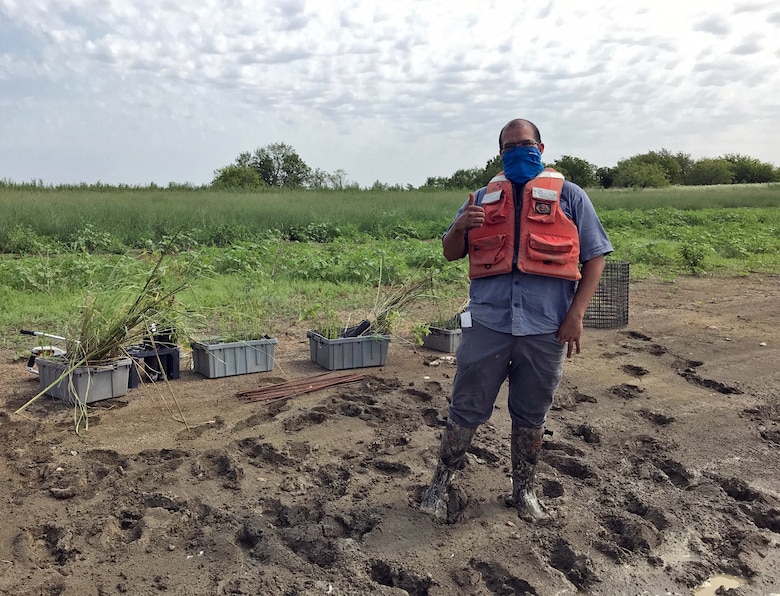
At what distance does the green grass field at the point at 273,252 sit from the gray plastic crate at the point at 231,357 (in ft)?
1.01

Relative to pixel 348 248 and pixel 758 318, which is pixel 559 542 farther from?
pixel 348 248

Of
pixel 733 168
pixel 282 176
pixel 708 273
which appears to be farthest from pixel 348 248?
pixel 733 168

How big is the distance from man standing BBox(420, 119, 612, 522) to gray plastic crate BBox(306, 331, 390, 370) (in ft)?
8.84

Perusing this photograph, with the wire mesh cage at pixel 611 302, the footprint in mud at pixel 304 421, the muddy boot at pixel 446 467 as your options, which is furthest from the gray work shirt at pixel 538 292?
the wire mesh cage at pixel 611 302

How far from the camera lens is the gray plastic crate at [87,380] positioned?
486cm

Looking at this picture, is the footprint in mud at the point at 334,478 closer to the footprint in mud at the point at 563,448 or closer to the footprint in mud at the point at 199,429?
the footprint in mud at the point at 199,429

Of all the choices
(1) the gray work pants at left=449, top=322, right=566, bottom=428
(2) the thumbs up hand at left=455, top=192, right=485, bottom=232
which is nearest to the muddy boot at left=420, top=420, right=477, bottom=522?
(1) the gray work pants at left=449, top=322, right=566, bottom=428

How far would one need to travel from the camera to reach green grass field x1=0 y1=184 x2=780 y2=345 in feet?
25.6

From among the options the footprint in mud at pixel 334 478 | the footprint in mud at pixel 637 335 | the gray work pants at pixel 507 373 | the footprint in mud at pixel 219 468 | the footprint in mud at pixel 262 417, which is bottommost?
the footprint in mud at pixel 334 478

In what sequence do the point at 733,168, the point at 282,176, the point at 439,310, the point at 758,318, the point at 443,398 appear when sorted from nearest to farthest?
the point at 443,398 → the point at 439,310 → the point at 758,318 → the point at 282,176 → the point at 733,168

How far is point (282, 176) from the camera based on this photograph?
6241cm

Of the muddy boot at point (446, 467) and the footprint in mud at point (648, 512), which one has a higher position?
the muddy boot at point (446, 467)

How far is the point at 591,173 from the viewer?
61875mm

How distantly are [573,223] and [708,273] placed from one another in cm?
1021
